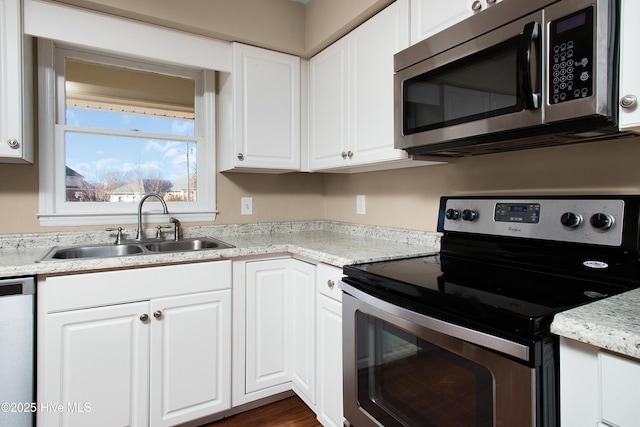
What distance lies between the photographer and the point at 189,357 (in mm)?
1639

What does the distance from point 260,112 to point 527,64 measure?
1487 millimetres

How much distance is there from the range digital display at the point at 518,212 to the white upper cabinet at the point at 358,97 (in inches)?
17.5

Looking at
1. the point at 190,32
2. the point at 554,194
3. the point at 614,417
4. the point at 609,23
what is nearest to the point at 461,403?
the point at 614,417

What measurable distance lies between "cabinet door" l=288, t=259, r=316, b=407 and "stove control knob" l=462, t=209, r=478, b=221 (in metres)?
0.72

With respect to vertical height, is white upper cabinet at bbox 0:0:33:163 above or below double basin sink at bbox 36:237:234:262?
above

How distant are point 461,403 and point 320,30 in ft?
6.56

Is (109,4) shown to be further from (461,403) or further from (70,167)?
(461,403)

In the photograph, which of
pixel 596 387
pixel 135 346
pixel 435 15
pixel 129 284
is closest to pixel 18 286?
pixel 129 284

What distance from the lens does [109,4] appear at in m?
1.68

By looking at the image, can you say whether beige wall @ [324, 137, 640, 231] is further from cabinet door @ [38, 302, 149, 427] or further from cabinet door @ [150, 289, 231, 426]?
cabinet door @ [38, 302, 149, 427]

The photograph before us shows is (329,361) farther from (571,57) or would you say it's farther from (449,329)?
(571,57)

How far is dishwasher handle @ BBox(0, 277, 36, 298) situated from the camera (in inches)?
50.3

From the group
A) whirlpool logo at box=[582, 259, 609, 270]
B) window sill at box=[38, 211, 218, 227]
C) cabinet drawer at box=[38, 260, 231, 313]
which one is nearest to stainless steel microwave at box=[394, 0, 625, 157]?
whirlpool logo at box=[582, 259, 609, 270]

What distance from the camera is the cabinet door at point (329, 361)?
58.2 inches
